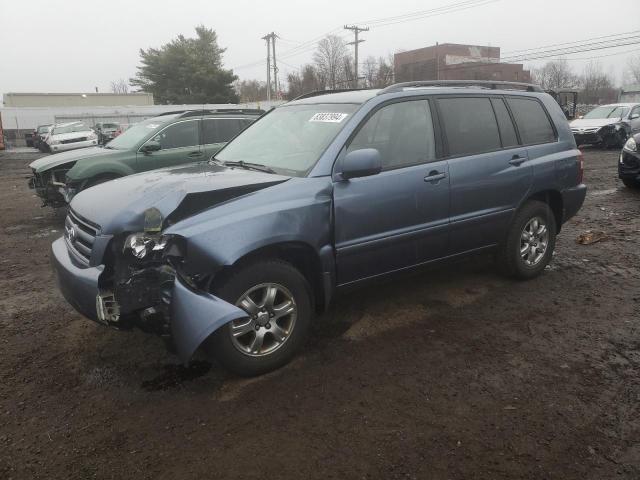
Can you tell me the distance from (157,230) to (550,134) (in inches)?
156

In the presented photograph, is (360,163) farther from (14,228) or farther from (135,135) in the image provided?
(14,228)

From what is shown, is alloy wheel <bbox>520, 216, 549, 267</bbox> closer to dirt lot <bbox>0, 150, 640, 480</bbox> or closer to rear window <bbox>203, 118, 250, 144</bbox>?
dirt lot <bbox>0, 150, 640, 480</bbox>

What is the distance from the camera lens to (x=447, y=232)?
4.11 m

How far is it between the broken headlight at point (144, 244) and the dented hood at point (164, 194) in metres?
0.07

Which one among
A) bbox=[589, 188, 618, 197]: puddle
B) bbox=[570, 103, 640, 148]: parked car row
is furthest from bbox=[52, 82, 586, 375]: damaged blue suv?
bbox=[570, 103, 640, 148]: parked car row

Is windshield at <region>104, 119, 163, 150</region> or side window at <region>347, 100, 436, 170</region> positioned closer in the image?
side window at <region>347, 100, 436, 170</region>

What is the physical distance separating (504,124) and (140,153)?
589 cm

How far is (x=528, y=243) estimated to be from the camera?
4898 mm

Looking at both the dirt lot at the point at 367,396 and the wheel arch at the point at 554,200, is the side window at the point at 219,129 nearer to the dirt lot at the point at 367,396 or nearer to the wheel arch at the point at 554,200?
the dirt lot at the point at 367,396

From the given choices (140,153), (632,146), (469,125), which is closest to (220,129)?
(140,153)

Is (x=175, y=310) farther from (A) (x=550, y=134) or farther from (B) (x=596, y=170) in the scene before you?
(B) (x=596, y=170)

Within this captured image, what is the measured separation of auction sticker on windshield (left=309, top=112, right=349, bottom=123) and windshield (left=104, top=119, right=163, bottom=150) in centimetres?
531

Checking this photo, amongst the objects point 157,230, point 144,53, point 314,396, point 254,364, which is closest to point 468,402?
point 314,396

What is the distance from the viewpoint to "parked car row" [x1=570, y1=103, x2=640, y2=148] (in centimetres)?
1750
